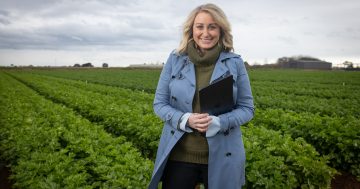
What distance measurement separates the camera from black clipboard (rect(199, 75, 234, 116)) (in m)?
2.47

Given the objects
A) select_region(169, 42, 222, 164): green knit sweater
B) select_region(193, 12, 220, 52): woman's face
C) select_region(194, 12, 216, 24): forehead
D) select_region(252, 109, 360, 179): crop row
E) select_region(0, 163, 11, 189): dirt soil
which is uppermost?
select_region(194, 12, 216, 24): forehead

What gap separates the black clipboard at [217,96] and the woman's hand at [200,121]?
9 cm

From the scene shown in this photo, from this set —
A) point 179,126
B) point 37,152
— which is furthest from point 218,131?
point 37,152

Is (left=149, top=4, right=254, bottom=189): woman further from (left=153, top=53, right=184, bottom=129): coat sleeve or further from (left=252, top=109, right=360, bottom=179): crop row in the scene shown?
(left=252, top=109, right=360, bottom=179): crop row

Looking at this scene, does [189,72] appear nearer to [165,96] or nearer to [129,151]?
[165,96]

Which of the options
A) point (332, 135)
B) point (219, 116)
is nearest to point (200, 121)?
point (219, 116)

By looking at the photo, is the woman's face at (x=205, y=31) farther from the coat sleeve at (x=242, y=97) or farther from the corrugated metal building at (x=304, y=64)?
the corrugated metal building at (x=304, y=64)

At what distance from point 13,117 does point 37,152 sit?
3899 millimetres

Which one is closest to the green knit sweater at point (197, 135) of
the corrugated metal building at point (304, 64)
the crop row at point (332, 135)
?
the crop row at point (332, 135)

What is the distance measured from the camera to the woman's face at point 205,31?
2623 millimetres

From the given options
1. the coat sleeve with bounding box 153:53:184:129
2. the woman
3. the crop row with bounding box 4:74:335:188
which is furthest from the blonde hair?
the crop row with bounding box 4:74:335:188

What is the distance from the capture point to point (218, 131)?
8.38 ft

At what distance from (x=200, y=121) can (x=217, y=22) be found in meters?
0.77

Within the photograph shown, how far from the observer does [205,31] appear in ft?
8.61
